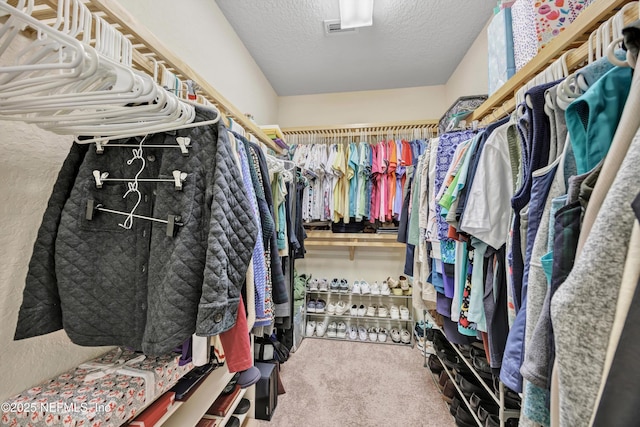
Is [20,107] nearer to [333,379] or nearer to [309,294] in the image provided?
[333,379]

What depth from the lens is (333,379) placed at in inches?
73.4

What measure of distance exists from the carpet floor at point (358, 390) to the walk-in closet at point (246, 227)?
21 mm

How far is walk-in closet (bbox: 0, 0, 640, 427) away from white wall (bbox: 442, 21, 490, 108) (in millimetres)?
251

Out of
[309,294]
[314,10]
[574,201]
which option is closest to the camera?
[574,201]

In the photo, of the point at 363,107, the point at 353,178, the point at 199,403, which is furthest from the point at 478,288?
the point at 363,107

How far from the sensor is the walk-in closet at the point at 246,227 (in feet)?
1.16

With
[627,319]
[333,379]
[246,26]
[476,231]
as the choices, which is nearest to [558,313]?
[627,319]

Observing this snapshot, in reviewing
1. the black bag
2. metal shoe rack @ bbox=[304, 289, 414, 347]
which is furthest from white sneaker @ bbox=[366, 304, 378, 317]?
the black bag

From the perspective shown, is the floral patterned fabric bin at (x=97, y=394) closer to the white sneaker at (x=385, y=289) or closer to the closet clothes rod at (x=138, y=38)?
the closet clothes rod at (x=138, y=38)

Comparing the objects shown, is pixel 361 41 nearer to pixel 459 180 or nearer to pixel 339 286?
pixel 459 180

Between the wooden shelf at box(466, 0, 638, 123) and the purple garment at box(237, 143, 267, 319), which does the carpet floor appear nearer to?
the purple garment at box(237, 143, 267, 319)

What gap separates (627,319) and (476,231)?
24.3 inches

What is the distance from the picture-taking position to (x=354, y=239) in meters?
2.51

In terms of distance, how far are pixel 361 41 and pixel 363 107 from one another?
86 cm
